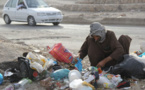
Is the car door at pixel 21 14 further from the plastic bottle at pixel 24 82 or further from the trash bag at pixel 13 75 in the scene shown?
the plastic bottle at pixel 24 82

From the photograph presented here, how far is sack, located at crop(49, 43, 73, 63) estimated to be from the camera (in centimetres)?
451

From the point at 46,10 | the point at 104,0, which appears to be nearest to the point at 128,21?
the point at 46,10

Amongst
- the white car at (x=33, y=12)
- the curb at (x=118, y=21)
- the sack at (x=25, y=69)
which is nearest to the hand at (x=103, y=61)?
the sack at (x=25, y=69)

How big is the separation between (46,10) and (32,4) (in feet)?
3.37

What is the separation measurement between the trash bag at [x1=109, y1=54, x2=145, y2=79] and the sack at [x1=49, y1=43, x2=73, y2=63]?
2.98 feet

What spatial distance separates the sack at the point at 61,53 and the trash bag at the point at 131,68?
907mm

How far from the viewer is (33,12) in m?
13.6

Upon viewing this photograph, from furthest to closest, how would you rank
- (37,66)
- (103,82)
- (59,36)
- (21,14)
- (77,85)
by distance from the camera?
(21,14)
(59,36)
(37,66)
(103,82)
(77,85)

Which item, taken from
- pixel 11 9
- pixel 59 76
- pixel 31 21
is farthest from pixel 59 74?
pixel 11 9

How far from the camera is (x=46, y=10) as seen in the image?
537 inches

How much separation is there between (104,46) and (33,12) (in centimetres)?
988

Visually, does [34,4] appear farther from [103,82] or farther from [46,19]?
[103,82]

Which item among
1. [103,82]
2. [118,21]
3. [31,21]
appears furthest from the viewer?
[118,21]

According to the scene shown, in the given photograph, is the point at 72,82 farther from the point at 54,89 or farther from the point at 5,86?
the point at 5,86
